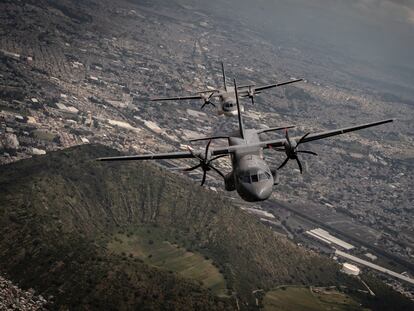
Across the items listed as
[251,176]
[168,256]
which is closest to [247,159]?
[251,176]

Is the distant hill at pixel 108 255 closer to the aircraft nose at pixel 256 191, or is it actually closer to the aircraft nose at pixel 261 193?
the aircraft nose at pixel 256 191

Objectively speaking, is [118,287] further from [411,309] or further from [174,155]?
[411,309]

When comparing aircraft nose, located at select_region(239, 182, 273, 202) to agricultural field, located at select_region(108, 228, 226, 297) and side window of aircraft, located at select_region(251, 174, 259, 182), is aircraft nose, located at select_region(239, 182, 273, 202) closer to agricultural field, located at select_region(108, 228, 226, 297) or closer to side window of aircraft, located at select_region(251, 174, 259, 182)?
side window of aircraft, located at select_region(251, 174, 259, 182)

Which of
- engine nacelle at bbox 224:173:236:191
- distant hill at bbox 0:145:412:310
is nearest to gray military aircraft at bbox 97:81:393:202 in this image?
engine nacelle at bbox 224:173:236:191

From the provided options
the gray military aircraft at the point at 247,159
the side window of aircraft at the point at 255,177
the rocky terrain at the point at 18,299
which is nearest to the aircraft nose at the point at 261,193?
the gray military aircraft at the point at 247,159

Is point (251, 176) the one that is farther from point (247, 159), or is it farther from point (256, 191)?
point (247, 159)

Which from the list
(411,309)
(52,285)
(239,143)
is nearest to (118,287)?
(52,285)
